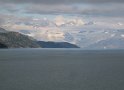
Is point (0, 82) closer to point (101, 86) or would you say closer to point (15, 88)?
point (15, 88)

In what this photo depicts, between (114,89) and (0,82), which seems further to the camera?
(0,82)

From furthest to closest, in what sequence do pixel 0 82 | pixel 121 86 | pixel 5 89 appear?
pixel 0 82
pixel 121 86
pixel 5 89

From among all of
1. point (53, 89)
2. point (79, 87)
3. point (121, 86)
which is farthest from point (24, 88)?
point (121, 86)

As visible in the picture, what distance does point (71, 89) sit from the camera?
121688mm

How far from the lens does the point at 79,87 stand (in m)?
126

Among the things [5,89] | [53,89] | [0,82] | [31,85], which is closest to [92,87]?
[53,89]

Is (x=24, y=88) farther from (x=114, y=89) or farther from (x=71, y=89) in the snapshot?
(x=114, y=89)

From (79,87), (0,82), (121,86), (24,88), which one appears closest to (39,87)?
(24,88)

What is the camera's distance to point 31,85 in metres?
133

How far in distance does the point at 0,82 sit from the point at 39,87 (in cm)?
2590

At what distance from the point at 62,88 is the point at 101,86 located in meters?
17.9

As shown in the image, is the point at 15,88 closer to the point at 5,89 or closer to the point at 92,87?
the point at 5,89

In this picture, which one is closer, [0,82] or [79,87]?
[79,87]

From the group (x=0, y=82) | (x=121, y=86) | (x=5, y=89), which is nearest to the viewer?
(x=5, y=89)
